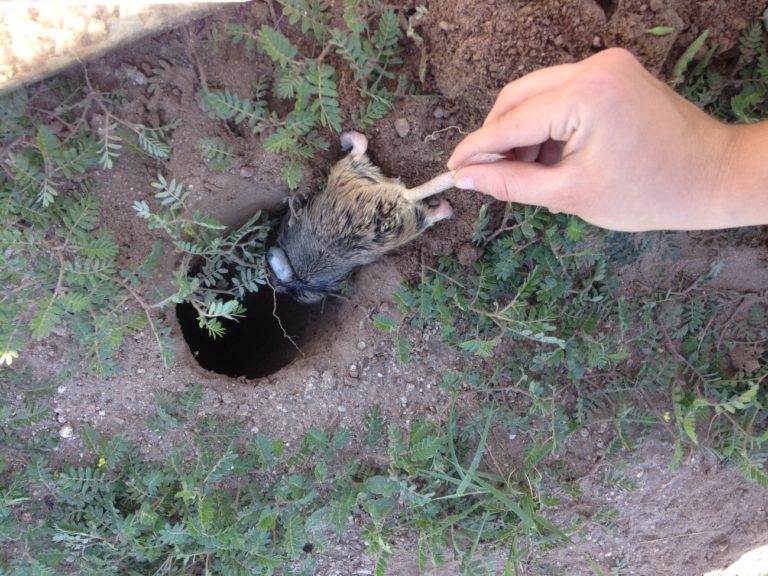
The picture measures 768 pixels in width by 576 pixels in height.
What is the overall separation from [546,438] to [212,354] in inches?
96.5

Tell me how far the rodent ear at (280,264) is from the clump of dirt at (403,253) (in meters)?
0.34

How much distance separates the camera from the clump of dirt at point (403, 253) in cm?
258

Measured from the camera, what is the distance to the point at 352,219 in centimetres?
Result: 316

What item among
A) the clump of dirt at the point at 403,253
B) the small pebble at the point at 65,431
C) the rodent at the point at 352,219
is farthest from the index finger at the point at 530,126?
the small pebble at the point at 65,431

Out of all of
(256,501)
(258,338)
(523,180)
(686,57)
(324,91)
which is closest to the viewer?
(523,180)

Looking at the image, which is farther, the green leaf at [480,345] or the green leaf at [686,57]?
the green leaf at [480,345]

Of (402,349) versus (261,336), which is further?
(261,336)

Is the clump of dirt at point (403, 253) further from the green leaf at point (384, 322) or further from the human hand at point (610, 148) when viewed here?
the human hand at point (610, 148)

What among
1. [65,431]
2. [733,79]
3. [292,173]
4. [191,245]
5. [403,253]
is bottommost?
[65,431]

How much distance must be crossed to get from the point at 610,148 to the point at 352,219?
1612mm

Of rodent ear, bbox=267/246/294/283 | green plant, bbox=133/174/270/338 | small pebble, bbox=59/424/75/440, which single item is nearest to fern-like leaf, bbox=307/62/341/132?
green plant, bbox=133/174/270/338

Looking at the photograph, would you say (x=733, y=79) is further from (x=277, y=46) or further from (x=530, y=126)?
(x=277, y=46)

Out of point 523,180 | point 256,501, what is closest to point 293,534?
point 256,501

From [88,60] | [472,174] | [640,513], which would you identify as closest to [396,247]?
[472,174]
